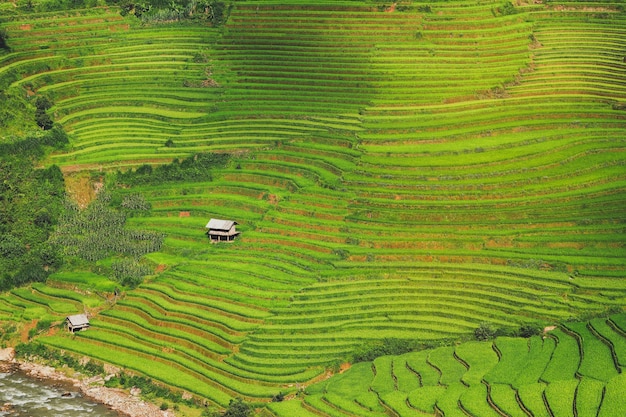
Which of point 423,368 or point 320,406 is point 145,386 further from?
point 423,368

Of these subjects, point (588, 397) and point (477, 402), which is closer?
point (588, 397)

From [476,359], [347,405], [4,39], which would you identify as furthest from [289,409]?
[4,39]

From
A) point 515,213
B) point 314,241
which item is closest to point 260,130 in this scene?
point 314,241

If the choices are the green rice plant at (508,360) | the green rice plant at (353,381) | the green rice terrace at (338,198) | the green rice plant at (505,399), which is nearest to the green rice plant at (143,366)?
the green rice terrace at (338,198)

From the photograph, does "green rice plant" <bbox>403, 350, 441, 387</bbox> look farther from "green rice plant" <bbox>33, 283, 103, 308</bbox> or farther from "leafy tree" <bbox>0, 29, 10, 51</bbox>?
"leafy tree" <bbox>0, 29, 10, 51</bbox>

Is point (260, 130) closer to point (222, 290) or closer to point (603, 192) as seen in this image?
point (222, 290)

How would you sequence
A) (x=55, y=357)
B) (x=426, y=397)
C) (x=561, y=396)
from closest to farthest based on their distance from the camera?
1. (x=561, y=396)
2. (x=426, y=397)
3. (x=55, y=357)

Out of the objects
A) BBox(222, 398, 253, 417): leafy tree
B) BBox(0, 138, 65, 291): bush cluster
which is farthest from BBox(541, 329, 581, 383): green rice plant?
BBox(0, 138, 65, 291): bush cluster
